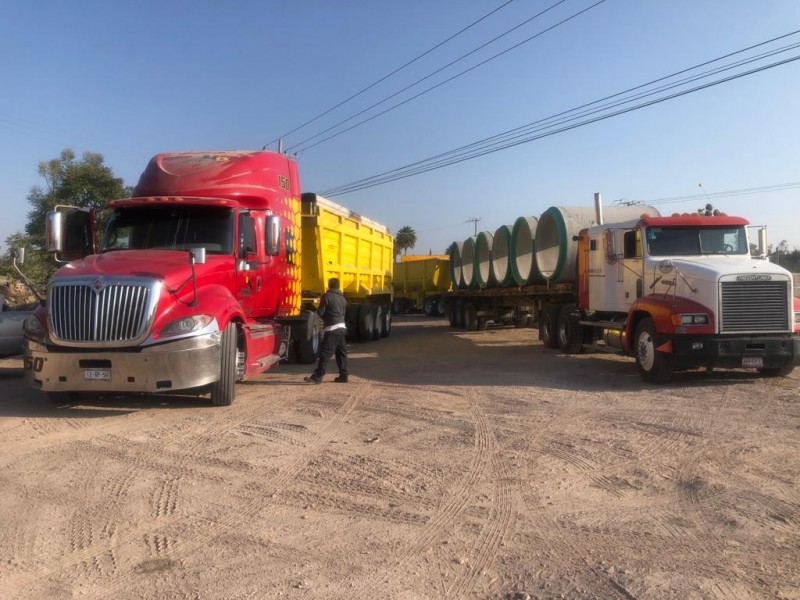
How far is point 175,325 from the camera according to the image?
24.0ft

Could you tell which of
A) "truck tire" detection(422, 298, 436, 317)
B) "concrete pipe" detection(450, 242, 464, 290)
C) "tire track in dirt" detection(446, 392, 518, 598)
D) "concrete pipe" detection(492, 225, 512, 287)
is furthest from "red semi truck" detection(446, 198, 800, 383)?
"truck tire" detection(422, 298, 436, 317)

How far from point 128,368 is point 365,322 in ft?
32.9

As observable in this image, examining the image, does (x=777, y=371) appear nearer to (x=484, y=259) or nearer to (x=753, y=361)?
(x=753, y=361)

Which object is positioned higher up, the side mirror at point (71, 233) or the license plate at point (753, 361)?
the side mirror at point (71, 233)

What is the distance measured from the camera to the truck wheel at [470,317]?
882 inches

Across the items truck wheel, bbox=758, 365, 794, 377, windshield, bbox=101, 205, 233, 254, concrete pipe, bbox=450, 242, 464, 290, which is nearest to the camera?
windshield, bbox=101, 205, 233, 254

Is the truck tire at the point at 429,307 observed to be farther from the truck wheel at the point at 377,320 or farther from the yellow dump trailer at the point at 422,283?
the truck wheel at the point at 377,320

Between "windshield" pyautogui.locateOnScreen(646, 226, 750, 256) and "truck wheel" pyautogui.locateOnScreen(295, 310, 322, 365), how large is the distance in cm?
604

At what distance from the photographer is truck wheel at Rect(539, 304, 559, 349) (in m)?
15.0

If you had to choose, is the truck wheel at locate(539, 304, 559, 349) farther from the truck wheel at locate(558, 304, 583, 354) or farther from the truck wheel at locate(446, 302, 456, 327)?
the truck wheel at locate(446, 302, 456, 327)

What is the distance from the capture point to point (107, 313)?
23.6 ft

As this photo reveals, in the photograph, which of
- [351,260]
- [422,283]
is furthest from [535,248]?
[422,283]

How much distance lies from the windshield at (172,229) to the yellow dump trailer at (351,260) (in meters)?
3.78

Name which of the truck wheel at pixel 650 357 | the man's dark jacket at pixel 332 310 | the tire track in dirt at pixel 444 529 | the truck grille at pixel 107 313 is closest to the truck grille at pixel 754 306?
the truck wheel at pixel 650 357
